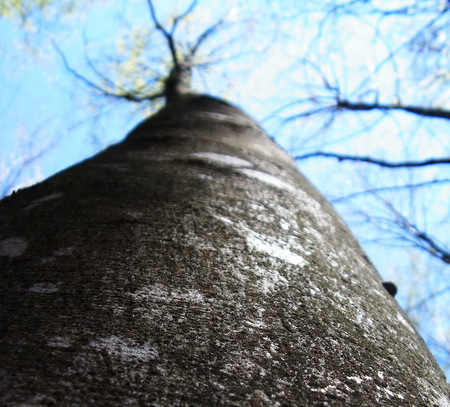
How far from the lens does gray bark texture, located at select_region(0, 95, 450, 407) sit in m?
0.42

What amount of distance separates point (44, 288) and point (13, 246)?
181 millimetres

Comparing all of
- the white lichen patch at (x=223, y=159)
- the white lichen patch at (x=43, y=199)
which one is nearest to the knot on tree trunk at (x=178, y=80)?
the white lichen patch at (x=223, y=159)

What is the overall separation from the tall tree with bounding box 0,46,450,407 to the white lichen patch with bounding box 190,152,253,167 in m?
0.17

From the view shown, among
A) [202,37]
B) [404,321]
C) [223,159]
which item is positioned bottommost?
[404,321]

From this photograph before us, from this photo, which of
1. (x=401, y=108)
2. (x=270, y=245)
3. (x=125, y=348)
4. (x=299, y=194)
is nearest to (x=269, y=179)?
(x=299, y=194)

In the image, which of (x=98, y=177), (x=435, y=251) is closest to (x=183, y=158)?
(x=98, y=177)

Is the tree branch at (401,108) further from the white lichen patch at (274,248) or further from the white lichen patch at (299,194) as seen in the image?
the white lichen patch at (274,248)

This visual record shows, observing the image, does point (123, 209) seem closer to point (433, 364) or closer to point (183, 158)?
point (183, 158)

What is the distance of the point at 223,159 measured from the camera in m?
1.18

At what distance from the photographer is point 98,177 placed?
0.98 meters

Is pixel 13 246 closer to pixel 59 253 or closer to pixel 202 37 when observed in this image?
pixel 59 253

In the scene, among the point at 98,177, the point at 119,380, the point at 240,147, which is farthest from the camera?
the point at 240,147

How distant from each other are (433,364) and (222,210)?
1.68ft

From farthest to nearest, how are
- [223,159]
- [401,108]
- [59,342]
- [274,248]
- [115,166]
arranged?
[401,108] → [223,159] → [115,166] → [274,248] → [59,342]
